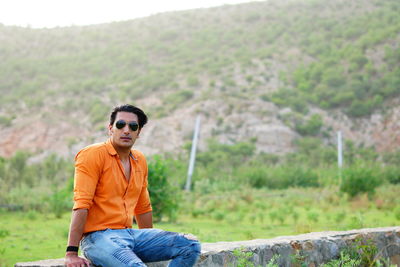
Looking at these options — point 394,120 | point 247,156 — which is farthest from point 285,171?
point 394,120

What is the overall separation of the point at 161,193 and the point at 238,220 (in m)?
1.89

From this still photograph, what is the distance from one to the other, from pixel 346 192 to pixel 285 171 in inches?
332

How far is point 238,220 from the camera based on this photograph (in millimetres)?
13711

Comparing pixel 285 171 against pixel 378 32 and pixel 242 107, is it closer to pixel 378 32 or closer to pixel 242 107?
pixel 242 107

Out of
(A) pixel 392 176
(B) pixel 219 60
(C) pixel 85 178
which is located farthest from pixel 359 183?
(B) pixel 219 60

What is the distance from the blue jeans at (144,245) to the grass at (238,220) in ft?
12.5

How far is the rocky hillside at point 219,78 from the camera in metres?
36.0

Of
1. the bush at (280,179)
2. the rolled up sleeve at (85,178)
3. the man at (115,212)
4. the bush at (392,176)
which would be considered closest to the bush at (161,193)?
the man at (115,212)

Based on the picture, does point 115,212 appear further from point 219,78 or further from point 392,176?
point 219,78

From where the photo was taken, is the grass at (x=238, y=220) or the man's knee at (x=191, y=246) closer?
the man's knee at (x=191, y=246)

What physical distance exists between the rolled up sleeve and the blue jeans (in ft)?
0.90

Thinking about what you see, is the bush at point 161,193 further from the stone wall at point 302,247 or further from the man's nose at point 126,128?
the man's nose at point 126,128

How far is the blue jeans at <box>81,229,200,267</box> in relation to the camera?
4.22m

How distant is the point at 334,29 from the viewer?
49.0 metres
